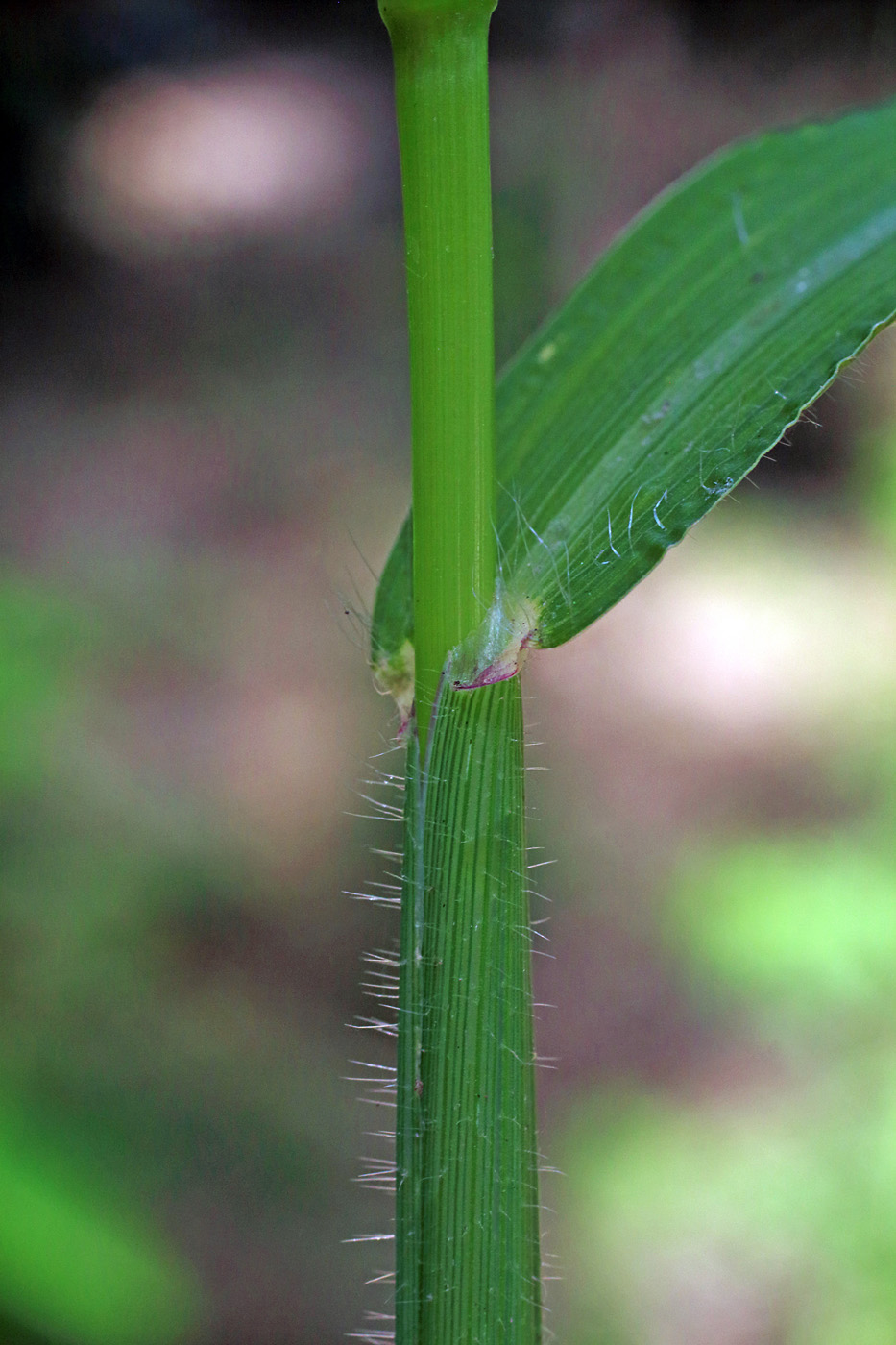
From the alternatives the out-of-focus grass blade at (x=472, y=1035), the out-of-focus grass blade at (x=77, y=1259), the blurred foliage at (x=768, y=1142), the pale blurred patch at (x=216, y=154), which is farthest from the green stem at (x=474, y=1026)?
the pale blurred patch at (x=216, y=154)

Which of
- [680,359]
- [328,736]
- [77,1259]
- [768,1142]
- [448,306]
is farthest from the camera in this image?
[328,736]

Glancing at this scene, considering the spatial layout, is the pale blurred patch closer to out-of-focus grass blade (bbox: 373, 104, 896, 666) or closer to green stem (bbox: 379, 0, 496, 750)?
out-of-focus grass blade (bbox: 373, 104, 896, 666)

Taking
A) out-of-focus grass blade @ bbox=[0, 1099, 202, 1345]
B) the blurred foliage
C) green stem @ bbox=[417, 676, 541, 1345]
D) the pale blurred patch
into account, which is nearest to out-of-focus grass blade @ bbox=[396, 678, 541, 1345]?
green stem @ bbox=[417, 676, 541, 1345]

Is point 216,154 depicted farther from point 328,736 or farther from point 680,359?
point 680,359

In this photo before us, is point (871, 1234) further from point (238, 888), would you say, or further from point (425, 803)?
point (425, 803)

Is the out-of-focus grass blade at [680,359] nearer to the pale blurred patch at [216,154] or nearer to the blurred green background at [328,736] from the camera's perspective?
the blurred green background at [328,736]

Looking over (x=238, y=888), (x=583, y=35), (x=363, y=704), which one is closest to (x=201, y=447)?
(x=363, y=704)

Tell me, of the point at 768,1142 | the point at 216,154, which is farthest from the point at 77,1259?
the point at 216,154
